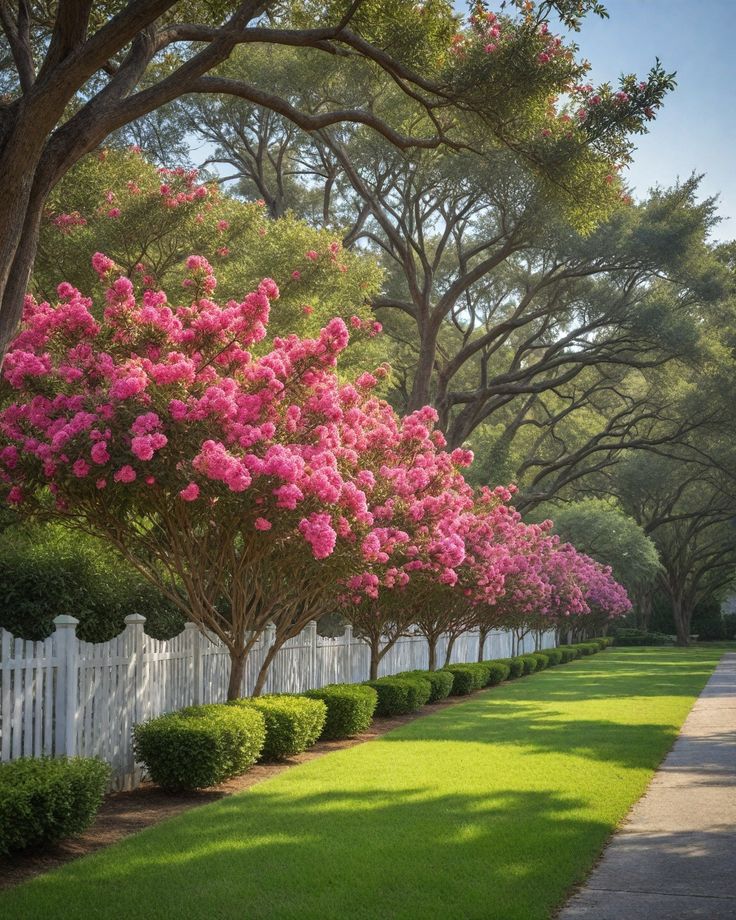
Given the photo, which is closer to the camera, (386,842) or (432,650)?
(386,842)

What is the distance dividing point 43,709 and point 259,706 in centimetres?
294

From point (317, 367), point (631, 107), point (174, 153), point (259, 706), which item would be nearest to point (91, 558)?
point (259, 706)

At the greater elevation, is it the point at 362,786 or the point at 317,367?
the point at 317,367

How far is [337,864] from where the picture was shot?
21.9 ft

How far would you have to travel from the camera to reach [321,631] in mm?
21797

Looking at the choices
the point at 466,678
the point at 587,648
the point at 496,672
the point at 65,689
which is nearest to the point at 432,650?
the point at 466,678

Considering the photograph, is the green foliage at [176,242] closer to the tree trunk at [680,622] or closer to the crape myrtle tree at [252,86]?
the crape myrtle tree at [252,86]

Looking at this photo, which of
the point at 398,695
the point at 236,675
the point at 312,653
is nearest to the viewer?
A: the point at 236,675

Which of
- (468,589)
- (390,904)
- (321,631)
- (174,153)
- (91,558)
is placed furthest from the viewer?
(174,153)

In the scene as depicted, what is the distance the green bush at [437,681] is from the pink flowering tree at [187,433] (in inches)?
310

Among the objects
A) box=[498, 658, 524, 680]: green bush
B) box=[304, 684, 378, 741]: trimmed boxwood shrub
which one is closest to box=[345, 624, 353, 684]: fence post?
box=[304, 684, 378, 741]: trimmed boxwood shrub

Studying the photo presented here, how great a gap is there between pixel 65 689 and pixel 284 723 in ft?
9.72

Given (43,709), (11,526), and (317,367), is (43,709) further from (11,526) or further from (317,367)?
(11,526)

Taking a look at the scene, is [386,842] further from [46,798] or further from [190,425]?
[190,425]
